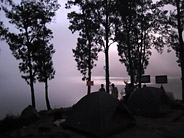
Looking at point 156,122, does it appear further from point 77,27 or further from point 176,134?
point 77,27

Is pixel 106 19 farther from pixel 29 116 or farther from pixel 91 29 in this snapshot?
pixel 29 116

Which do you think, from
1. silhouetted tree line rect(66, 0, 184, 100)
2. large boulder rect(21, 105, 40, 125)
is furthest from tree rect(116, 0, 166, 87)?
large boulder rect(21, 105, 40, 125)

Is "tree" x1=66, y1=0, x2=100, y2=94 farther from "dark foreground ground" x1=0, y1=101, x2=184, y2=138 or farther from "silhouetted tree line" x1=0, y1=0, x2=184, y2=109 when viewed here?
"dark foreground ground" x1=0, y1=101, x2=184, y2=138

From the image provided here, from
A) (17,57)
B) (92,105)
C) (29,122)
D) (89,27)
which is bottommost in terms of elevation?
(29,122)

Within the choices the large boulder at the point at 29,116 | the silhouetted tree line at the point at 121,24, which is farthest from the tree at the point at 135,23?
the large boulder at the point at 29,116

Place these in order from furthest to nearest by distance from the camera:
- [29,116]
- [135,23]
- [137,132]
Answer: 1. [135,23]
2. [29,116]
3. [137,132]

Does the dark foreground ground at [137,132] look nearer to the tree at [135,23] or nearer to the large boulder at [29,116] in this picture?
the large boulder at [29,116]

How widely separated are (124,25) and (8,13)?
42.4 feet

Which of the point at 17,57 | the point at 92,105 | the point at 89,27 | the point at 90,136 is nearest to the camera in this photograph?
the point at 90,136

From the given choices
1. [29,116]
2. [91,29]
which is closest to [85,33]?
[91,29]

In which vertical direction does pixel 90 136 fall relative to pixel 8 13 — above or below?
below

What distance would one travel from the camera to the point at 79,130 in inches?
281

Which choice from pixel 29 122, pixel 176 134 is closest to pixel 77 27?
pixel 29 122

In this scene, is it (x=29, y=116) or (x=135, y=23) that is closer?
(x=29, y=116)
